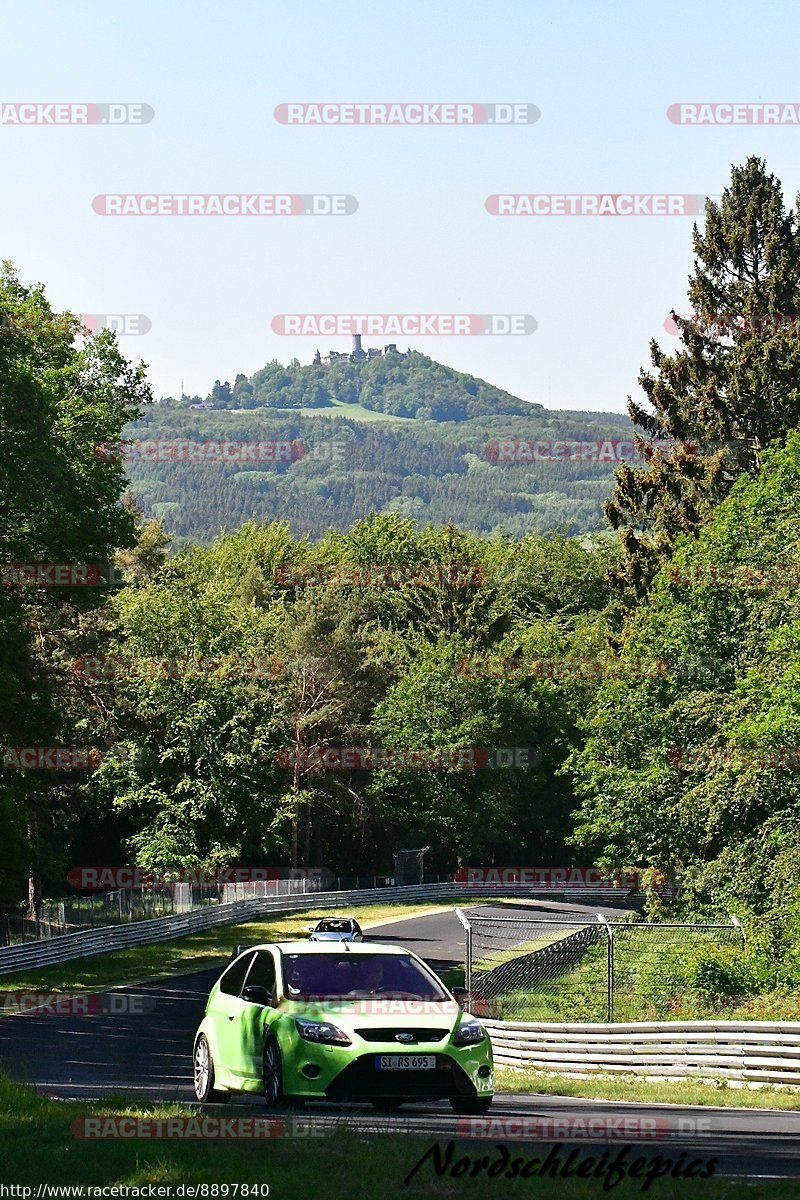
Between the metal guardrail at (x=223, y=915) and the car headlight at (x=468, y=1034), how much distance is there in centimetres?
3062

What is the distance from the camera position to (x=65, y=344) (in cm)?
4678

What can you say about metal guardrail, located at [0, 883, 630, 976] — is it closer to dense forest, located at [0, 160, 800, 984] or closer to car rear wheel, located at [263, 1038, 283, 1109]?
dense forest, located at [0, 160, 800, 984]

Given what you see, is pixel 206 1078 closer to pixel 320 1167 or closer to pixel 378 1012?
pixel 378 1012

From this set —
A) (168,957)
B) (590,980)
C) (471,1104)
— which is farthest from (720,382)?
(471,1104)

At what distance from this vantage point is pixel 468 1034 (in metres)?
12.8

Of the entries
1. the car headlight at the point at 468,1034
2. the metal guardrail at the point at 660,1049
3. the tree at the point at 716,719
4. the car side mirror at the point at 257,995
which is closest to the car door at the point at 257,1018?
the car side mirror at the point at 257,995

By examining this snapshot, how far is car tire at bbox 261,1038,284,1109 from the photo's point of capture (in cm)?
1248

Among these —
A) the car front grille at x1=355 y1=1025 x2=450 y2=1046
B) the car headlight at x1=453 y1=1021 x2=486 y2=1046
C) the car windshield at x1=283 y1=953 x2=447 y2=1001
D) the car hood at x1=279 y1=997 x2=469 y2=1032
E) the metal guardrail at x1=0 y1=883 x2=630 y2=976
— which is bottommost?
the metal guardrail at x1=0 y1=883 x2=630 y2=976

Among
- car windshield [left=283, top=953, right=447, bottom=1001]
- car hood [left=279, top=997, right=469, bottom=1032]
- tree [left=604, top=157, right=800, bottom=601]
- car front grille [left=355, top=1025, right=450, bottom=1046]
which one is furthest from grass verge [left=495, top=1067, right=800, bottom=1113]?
tree [left=604, top=157, right=800, bottom=601]

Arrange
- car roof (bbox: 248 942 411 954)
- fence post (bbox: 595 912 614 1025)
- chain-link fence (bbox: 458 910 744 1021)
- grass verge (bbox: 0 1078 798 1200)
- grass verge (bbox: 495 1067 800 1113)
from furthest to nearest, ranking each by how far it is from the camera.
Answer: chain-link fence (bbox: 458 910 744 1021) → fence post (bbox: 595 912 614 1025) → grass verge (bbox: 495 1067 800 1113) → car roof (bbox: 248 942 411 954) → grass verge (bbox: 0 1078 798 1200)

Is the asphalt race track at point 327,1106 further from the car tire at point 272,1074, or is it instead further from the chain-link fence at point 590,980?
the chain-link fence at point 590,980

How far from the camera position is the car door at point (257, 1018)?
42.6 ft

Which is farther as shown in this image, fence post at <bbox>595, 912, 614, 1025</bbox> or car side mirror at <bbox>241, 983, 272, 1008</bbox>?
fence post at <bbox>595, 912, 614, 1025</bbox>

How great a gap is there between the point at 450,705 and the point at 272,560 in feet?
101
